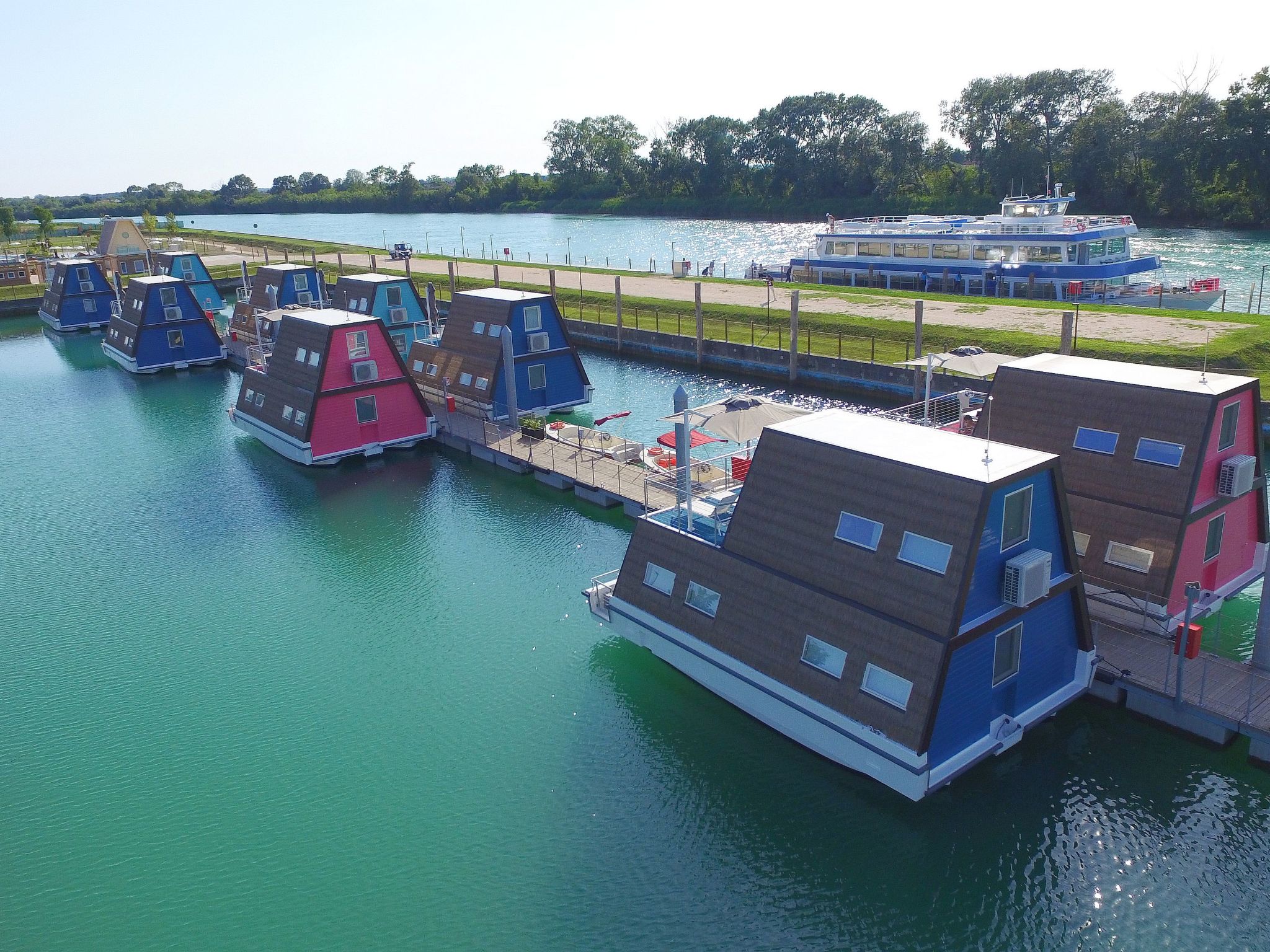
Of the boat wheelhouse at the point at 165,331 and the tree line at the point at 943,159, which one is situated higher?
the tree line at the point at 943,159

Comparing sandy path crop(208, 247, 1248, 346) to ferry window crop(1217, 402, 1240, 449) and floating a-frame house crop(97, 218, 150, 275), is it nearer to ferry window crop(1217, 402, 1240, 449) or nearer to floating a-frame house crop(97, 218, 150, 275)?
ferry window crop(1217, 402, 1240, 449)

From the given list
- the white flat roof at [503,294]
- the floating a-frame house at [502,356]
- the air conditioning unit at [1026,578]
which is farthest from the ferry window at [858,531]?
the white flat roof at [503,294]

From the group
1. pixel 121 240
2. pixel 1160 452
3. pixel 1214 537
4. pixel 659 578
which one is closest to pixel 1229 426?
pixel 1160 452

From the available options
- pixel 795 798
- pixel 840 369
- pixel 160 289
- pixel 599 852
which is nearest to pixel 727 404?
pixel 795 798

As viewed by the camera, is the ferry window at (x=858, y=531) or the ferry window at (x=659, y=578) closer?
the ferry window at (x=858, y=531)

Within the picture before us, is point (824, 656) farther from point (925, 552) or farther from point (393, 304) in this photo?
point (393, 304)

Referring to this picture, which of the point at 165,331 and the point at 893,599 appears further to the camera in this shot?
the point at 165,331

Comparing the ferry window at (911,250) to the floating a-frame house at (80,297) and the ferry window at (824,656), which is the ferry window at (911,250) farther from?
the floating a-frame house at (80,297)
